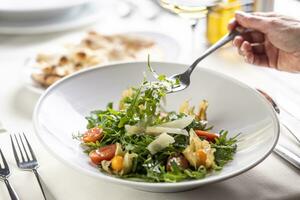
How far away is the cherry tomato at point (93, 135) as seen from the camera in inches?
42.2

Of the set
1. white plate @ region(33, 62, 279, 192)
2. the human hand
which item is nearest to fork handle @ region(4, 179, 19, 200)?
white plate @ region(33, 62, 279, 192)

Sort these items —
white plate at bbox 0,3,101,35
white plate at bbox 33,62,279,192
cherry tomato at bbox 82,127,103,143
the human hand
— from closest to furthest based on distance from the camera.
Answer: white plate at bbox 33,62,279,192
cherry tomato at bbox 82,127,103,143
the human hand
white plate at bbox 0,3,101,35

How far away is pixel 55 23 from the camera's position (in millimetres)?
1804

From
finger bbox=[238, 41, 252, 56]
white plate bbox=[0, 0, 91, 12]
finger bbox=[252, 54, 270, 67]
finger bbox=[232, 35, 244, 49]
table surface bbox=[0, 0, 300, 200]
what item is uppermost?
white plate bbox=[0, 0, 91, 12]

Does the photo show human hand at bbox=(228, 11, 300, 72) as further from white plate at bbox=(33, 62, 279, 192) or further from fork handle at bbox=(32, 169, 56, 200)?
fork handle at bbox=(32, 169, 56, 200)

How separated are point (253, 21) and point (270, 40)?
6 centimetres

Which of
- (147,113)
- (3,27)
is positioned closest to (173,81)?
(147,113)

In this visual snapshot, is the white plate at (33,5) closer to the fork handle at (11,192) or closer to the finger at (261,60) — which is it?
the finger at (261,60)

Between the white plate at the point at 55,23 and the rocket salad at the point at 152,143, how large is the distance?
27.5 inches

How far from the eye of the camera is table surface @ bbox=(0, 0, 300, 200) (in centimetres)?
100

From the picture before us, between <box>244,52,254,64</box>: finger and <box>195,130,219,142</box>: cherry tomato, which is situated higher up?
<box>244,52,254,64</box>: finger

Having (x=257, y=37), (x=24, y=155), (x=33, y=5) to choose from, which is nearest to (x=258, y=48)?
(x=257, y=37)

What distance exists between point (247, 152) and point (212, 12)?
0.71 meters

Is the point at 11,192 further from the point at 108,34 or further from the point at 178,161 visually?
the point at 108,34
